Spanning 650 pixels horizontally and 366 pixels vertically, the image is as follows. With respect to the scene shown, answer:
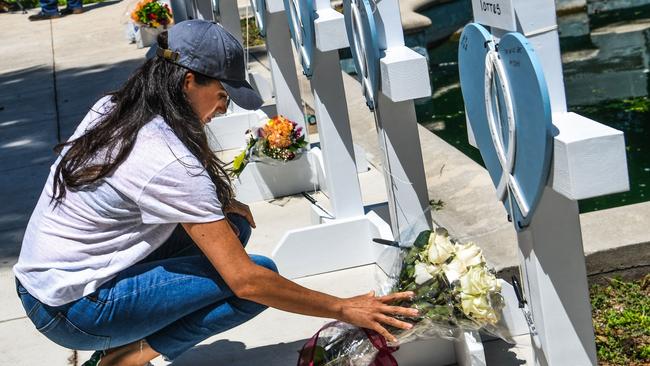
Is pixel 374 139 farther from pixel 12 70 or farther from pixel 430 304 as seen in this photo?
pixel 12 70

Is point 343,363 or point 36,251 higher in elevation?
point 36,251

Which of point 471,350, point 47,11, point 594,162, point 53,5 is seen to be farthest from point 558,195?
point 47,11

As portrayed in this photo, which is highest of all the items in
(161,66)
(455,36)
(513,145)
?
(161,66)

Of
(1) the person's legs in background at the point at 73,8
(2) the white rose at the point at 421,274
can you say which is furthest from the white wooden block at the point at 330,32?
(1) the person's legs in background at the point at 73,8

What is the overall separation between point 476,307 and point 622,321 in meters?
0.83

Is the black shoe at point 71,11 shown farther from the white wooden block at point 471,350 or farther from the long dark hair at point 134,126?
the white wooden block at point 471,350

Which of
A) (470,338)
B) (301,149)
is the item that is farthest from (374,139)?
(470,338)

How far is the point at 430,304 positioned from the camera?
3088 millimetres

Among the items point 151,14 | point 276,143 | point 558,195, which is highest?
point 151,14

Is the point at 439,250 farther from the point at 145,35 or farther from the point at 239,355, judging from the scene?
the point at 145,35

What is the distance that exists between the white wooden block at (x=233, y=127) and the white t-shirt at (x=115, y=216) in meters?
3.47

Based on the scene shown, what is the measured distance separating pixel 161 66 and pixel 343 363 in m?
1.03

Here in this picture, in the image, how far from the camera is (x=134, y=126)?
2990 millimetres

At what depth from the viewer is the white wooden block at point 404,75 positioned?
3.56 meters
